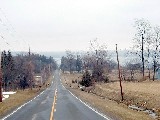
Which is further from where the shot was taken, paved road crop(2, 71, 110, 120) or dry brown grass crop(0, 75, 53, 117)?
dry brown grass crop(0, 75, 53, 117)

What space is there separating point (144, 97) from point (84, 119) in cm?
2102

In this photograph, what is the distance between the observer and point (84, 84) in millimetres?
92938

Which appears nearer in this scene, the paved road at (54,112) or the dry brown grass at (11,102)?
the paved road at (54,112)

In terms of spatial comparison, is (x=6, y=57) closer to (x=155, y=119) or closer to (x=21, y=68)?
(x=21, y=68)

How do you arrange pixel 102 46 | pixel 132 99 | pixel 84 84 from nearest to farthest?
pixel 132 99, pixel 84 84, pixel 102 46

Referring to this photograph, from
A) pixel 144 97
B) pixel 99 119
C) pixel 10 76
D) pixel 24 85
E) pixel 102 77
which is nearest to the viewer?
pixel 99 119

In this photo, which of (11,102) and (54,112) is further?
(11,102)

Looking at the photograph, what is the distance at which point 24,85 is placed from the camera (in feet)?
462

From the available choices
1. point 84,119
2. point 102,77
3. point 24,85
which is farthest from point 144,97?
point 24,85

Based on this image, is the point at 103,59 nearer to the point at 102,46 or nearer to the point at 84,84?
the point at 102,46

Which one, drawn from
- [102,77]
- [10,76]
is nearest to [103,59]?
[102,77]

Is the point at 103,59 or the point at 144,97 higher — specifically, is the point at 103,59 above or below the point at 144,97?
above

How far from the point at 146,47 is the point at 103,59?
34.9 metres

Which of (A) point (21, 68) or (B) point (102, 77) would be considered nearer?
(B) point (102, 77)
